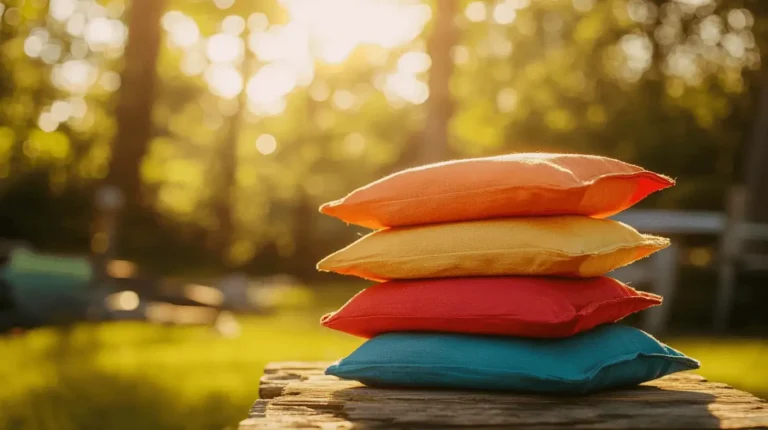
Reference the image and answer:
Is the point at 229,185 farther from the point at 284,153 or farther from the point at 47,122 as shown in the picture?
the point at 284,153

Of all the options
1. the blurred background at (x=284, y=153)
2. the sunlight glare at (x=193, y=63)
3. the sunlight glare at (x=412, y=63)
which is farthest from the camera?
the sunlight glare at (x=193, y=63)

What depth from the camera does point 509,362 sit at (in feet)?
7.11

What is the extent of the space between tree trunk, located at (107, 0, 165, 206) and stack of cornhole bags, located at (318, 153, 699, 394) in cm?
1200

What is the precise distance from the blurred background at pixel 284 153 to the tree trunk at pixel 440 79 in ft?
0.09

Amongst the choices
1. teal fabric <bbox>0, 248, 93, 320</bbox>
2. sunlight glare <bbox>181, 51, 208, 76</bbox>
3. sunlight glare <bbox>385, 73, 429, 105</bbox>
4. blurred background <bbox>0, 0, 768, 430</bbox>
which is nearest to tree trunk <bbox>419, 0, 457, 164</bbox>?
blurred background <bbox>0, 0, 768, 430</bbox>

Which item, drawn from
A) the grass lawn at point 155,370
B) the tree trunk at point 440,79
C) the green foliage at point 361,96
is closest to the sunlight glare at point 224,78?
the green foliage at point 361,96

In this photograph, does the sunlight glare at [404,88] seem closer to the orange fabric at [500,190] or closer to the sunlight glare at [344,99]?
the sunlight glare at [344,99]

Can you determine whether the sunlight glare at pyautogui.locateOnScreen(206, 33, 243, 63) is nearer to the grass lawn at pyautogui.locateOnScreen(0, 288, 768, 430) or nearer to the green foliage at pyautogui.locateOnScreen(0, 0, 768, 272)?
the green foliage at pyautogui.locateOnScreen(0, 0, 768, 272)

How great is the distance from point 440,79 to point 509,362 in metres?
9.73

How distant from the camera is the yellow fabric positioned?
2.24 metres

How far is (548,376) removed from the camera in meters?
2.09

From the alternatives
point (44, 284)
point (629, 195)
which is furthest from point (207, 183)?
point (629, 195)

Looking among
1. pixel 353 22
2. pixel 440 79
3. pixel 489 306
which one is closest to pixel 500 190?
pixel 489 306

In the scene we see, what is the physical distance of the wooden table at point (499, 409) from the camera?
1.80 meters
